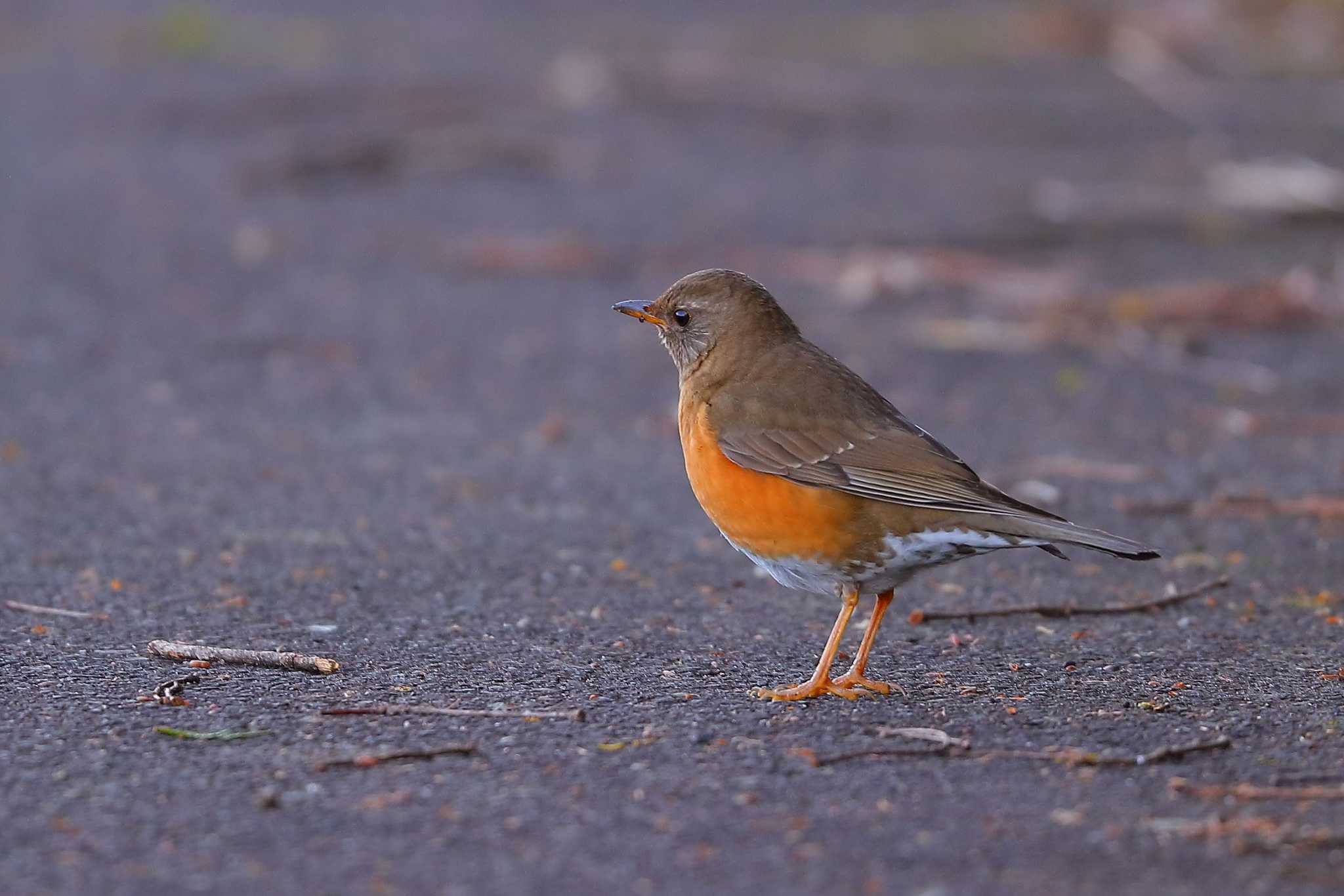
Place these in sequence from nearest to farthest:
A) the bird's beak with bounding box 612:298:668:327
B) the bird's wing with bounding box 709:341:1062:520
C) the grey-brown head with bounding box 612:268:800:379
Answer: the bird's wing with bounding box 709:341:1062:520 → the grey-brown head with bounding box 612:268:800:379 → the bird's beak with bounding box 612:298:668:327

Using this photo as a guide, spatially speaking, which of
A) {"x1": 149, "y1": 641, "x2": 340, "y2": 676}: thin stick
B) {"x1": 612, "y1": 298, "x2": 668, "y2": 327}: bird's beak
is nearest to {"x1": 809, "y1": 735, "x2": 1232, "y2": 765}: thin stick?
{"x1": 149, "y1": 641, "x2": 340, "y2": 676}: thin stick

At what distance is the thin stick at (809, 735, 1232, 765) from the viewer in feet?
14.2

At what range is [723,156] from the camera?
15688 millimetres

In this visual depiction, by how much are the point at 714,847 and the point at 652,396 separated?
18.5ft

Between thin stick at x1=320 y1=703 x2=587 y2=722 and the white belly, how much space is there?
887 mm

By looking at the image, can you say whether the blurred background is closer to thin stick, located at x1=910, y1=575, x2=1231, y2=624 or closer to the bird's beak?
thin stick, located at x1=910, y1=575, x2=1231, y2=624

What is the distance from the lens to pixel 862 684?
5066 mm

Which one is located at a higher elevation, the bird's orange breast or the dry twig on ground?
the bird's orange breast

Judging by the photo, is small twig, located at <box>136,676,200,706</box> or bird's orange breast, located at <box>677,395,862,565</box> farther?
bird's orange breast, located at <box>677,395,862,565</box>

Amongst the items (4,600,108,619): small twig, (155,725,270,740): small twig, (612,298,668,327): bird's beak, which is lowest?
(4,600,108,619): small twig

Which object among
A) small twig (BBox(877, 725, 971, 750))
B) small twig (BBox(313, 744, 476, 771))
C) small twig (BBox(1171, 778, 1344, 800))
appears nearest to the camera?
small twig (BBox(1171, 778, 1344, 800))

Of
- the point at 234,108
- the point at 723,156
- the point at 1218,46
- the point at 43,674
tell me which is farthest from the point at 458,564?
the point at 1218,46

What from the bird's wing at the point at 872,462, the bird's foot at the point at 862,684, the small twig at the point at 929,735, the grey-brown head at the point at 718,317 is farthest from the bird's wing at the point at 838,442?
the small twig at the point at 929,735

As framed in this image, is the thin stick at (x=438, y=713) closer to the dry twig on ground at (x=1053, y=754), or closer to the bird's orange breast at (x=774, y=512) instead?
the dry twig on ground at (x=1053, y=754)
